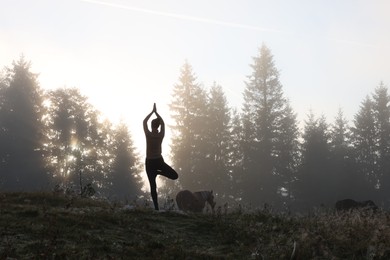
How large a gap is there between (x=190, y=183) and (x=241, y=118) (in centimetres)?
1024

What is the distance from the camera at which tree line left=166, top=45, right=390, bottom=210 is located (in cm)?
4319

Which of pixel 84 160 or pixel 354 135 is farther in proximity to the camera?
pixel 354 135

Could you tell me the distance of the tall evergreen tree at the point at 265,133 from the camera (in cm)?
4325

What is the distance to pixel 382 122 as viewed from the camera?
50.9 meters

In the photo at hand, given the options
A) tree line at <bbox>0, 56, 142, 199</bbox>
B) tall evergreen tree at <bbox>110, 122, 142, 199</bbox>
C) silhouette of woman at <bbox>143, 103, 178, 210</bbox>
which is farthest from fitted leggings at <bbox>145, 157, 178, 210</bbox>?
tall evergreen tree at <bbox>110, 122, 142, 199</bbox>

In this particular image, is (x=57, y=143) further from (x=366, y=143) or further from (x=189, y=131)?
(x=366, y=143)

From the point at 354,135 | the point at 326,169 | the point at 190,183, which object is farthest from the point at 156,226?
the point at 354,135

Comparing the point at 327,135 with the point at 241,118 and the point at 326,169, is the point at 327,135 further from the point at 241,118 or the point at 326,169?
the point at 241,118

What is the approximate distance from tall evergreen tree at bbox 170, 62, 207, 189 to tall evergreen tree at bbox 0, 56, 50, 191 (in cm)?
1428

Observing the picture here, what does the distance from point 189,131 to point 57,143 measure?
48.1ft

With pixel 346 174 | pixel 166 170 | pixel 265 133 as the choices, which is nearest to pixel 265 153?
pixel 265 133

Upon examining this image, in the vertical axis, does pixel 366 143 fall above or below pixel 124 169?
above

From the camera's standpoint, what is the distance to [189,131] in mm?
44188

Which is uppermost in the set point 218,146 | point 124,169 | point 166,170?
point 218,146
